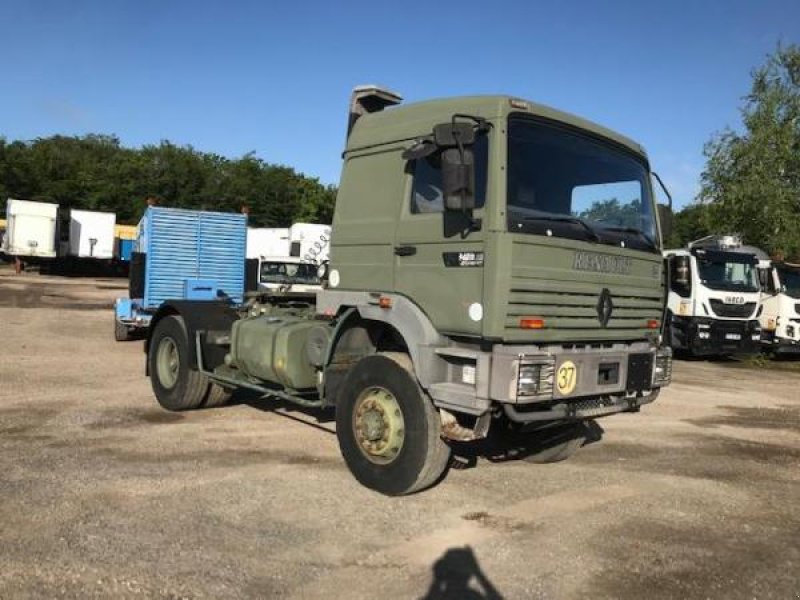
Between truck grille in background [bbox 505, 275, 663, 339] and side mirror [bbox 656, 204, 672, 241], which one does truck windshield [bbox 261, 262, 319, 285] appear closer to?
side mirror [bbox 656, 204, 672, 241]

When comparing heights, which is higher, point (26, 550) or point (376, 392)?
point (376, 392)

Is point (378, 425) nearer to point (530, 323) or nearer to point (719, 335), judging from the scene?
point (530, 323)

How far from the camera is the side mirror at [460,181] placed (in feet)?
16.3

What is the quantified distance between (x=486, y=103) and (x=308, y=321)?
2.70 meters

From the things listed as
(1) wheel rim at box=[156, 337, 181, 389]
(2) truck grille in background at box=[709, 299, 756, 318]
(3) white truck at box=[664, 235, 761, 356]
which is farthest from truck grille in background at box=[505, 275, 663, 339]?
(2) truck grille in background at box=[709, 299, 756, 318]

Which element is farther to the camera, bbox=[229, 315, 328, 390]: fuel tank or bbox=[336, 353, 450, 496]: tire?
bbox=[229, 315, 328, 390]: fuel tank

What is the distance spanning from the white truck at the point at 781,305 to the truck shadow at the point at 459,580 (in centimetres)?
1543

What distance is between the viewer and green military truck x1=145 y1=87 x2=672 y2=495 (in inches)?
201

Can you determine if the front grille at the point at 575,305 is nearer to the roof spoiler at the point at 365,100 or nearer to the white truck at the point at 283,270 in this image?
the roof spoiler at the point at 365,100

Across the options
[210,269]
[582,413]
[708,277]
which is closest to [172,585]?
[582,413]

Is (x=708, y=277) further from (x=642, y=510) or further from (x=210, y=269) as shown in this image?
(x=642, y=510)

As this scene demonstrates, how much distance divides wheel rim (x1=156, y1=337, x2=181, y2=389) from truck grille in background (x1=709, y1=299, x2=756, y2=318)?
12387 millimetres

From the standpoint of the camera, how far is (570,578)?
4.38m

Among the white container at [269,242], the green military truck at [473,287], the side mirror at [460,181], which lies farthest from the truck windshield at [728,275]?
the white container at [269,242]
